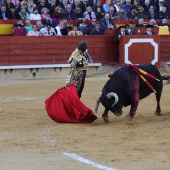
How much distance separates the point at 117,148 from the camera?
6.93m

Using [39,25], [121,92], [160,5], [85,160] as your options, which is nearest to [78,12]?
[39,25]

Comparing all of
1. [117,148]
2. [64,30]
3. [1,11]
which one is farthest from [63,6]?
[117,148]

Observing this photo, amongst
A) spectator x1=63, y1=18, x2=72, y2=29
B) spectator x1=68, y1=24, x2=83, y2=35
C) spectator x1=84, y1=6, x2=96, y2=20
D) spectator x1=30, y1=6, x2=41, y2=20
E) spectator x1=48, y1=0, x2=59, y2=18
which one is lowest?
spectator x1=68, y1=24, x2=83, y2=35

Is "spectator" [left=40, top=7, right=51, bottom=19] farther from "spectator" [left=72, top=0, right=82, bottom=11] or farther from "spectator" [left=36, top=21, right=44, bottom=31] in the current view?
"spectator" [left=72, top=0, right=82, bottom=11]

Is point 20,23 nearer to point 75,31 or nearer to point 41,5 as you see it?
point 41,5

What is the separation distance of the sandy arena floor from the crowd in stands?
420 cm

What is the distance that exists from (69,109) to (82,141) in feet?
4.97

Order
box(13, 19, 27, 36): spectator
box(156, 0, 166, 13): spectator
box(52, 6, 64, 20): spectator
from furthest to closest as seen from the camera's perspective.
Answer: box(156, 0, 166, 13): spectator < box(52, 6, 64, 20): spectator < box(13, 19, 27, 36): spectator

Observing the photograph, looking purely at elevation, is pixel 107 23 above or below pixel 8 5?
below

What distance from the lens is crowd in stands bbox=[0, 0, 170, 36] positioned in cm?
1475

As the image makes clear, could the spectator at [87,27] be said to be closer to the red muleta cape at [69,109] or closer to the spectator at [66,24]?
the spectator at [66,24]

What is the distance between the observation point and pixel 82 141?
7.38 m

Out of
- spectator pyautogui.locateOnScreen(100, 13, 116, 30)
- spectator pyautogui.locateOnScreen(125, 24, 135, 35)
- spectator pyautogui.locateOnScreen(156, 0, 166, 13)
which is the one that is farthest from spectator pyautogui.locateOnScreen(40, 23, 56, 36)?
spectator pyautogui.locateOnScreen(156, 0, 166, 13)

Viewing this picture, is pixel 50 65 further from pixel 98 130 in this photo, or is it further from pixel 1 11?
pixel 98 130
